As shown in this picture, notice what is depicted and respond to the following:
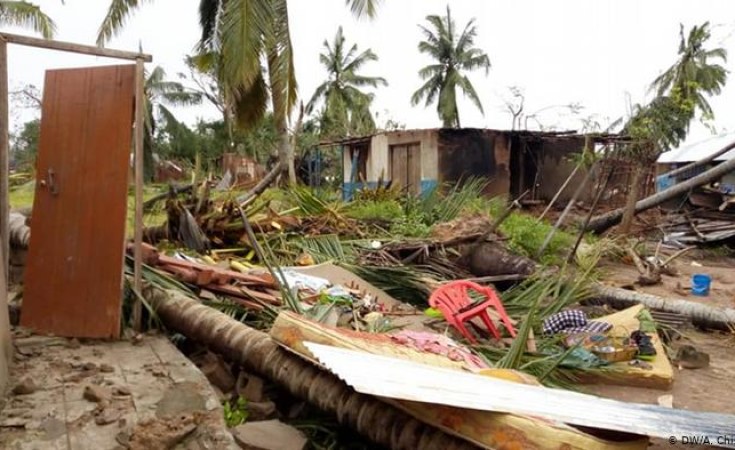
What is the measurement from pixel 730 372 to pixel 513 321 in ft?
6.04

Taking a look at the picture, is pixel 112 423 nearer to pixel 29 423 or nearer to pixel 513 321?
pixel 29 423

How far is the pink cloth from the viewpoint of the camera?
11.7 feet

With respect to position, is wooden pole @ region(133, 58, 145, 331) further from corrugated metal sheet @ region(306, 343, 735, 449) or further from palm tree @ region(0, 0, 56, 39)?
palm tree @ region(0, 0, 56, 39)

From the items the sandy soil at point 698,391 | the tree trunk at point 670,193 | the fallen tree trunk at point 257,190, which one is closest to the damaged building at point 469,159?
the fallen tree trunk at point 257,190

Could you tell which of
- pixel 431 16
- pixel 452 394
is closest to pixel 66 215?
pixel 452 394

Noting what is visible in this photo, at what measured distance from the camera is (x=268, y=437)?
105 inches

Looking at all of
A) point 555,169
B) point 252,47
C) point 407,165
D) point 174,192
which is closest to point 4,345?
point 174,192

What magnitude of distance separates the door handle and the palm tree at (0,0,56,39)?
13.8m

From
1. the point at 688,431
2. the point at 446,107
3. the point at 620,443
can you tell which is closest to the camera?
the point at 620,443

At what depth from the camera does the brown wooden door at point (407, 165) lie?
15.7 meters

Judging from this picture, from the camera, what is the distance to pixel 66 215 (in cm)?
352

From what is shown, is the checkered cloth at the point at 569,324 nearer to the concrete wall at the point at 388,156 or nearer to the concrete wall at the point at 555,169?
the concrete wall at the point at 388,156

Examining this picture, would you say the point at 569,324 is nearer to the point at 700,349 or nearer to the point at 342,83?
the point at 700,349

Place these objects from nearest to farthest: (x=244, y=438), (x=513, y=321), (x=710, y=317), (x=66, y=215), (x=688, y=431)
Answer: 1. (x=688, y=431)
2. (x=244, y=438)
3. (x=66, y=215)
4. (x=513, y=321)
5. (x=710, y=317)
